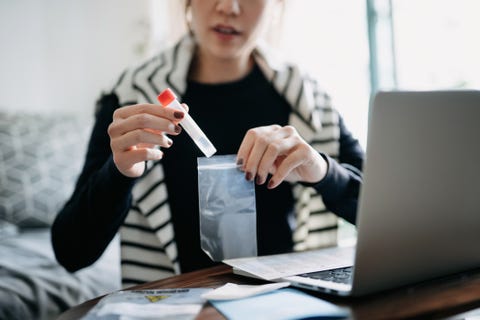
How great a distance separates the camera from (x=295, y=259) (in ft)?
2.29

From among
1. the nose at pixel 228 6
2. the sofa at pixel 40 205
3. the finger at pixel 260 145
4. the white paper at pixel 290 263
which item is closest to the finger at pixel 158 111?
the finger at pixel 260 145

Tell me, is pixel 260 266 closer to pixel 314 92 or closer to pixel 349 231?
pixel 314 92

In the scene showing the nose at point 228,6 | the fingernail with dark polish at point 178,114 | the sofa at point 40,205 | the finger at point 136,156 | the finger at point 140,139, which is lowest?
the sofa at point 40,205

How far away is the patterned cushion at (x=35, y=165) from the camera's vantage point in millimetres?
1568

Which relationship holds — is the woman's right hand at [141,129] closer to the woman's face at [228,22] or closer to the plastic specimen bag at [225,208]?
the plastic specimen bag at [225,208]

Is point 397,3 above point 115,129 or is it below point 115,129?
above

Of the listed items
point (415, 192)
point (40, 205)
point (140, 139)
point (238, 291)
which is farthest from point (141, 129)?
point (40, 205)

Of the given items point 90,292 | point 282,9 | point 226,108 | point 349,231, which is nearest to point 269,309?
point 226,108

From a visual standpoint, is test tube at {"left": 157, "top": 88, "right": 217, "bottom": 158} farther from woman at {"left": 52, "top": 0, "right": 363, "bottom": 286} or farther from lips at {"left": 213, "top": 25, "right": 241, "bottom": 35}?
lips at {"left": 213, "top": 25, "right": 241, "bottom": 35}

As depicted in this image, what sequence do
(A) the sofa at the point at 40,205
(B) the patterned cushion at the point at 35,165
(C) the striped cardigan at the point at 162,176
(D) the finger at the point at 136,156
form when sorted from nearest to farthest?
(D) the finger at the point at 136,156
(C) the striped cardigan at the point at 162,176
(A) the sofa at the point at 40,205
(B) the patterned cushion at the point at 35,165

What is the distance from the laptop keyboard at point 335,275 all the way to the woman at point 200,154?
0.64 ft

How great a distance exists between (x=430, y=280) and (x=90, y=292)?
90 cm

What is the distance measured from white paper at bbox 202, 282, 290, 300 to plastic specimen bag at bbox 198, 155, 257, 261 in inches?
5.7

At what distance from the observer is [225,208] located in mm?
695
